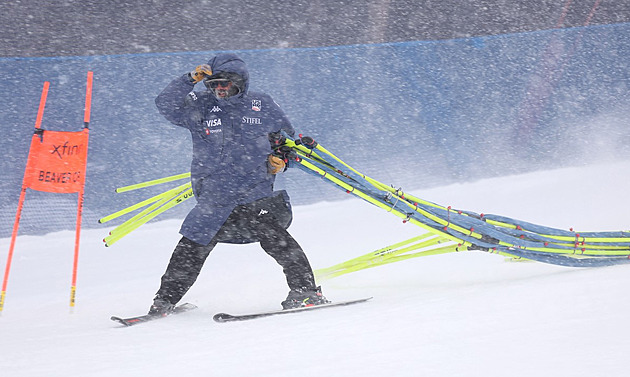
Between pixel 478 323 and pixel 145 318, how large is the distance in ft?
5.79

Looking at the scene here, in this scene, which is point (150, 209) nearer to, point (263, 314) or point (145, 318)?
point (145, 318)

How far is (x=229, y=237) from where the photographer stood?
389 centimetres

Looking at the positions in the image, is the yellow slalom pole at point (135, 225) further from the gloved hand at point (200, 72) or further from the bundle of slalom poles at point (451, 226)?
the gloved hand at point (200, 72)

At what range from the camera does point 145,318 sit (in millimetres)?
3723

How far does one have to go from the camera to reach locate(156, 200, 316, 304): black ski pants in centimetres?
386

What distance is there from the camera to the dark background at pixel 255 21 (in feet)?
35.7

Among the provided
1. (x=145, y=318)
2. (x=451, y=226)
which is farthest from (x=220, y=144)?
(x=451, y=226)

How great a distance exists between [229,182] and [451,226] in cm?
133

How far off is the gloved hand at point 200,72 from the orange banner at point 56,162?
4.20 ft

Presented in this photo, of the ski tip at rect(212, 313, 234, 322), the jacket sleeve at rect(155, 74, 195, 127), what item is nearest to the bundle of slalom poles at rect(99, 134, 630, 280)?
the jacket sleeve at rect(155, 74, 195, 127)

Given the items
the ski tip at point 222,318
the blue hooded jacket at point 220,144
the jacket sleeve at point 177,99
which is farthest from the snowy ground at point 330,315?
the jacket sleeve at point 177,99

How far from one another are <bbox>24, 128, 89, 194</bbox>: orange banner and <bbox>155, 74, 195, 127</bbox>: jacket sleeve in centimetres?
112

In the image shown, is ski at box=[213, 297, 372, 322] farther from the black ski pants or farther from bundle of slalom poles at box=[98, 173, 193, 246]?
bundle of slalom poles at box=[98, 173, 193, 246]

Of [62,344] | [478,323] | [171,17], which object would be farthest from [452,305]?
[171,17]
